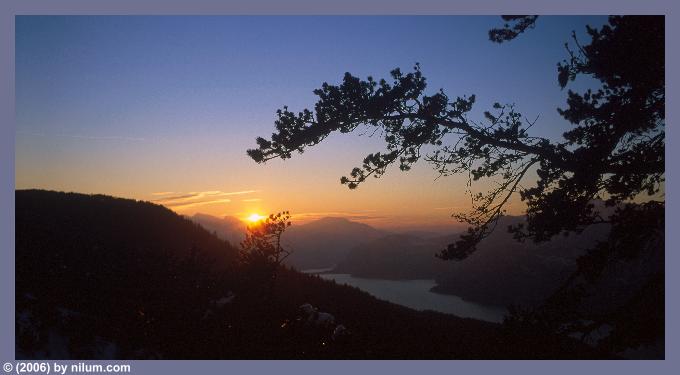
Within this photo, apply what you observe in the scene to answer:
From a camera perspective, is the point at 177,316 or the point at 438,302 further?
the point at 438,302

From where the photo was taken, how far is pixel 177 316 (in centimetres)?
954

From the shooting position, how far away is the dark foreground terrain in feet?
31.2

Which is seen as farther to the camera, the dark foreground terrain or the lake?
the lake

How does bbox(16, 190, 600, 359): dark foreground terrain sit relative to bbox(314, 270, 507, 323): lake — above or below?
above

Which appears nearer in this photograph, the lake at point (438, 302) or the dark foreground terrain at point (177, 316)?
the dark foreground terrain at point (177, 316)

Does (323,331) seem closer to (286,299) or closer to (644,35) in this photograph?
(286,299)

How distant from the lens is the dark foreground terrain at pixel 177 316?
952 centimetres

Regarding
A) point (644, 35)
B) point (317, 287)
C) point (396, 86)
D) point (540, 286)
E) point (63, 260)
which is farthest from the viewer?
point (540, 286)

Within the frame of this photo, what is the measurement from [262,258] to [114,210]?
22517 mm

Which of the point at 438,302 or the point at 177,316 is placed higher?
the point at 177,316

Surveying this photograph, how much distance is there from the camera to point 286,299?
2605 cm

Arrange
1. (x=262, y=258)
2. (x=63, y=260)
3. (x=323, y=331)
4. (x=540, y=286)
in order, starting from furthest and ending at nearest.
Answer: (x=540, y=286), (x=262, y=258), (x=323, y=331), (x=63, y=260)

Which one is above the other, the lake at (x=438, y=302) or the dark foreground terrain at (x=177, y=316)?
the dark foreground terrain at (x=177, y=316)
